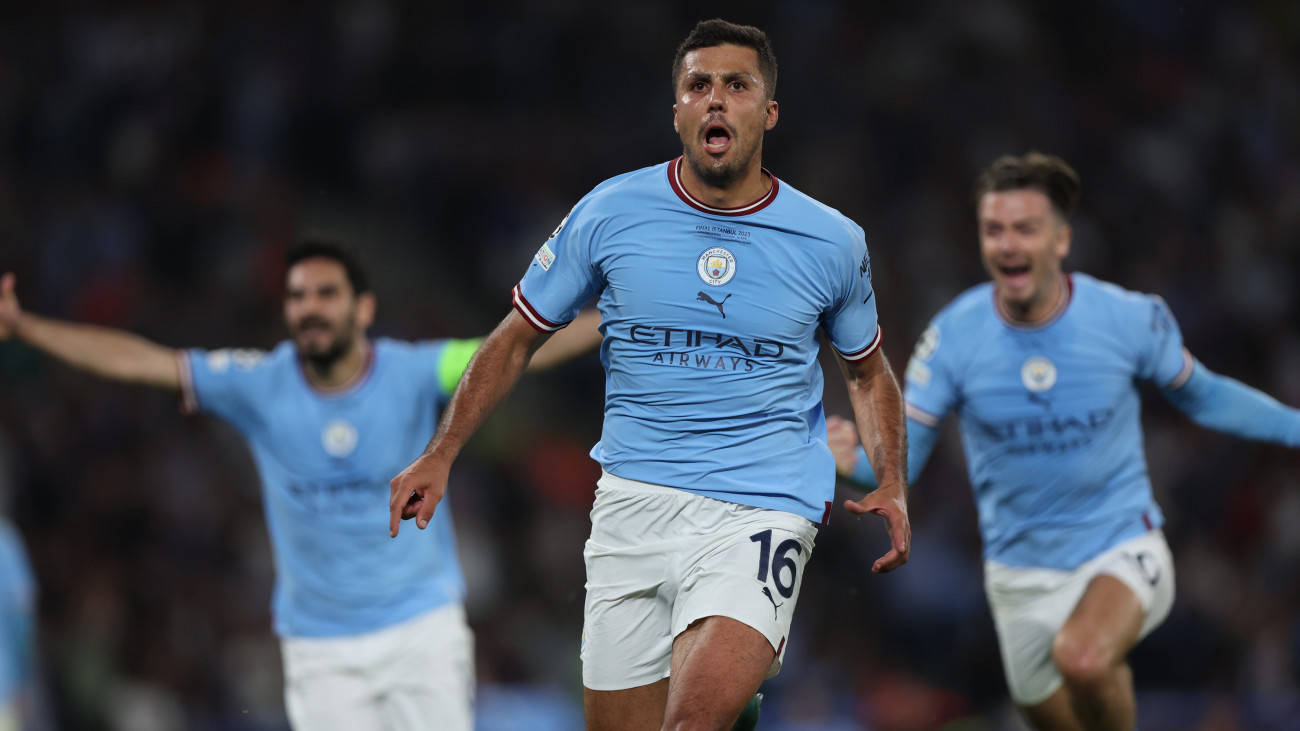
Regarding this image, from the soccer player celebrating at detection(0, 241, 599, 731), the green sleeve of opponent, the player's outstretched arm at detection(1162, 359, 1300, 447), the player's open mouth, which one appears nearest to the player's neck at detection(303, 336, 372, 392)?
the soccer player celebrating at detection(0, 241, 599, 731)

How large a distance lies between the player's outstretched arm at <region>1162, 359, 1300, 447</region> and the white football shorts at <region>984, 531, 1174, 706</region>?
623 mm

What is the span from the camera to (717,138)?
453cm

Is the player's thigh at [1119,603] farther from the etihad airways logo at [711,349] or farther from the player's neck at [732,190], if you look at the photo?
the player's neck at [732,190]

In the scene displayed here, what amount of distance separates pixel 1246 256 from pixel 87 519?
10.1m

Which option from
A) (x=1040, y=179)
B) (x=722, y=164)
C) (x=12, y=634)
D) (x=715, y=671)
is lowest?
(x=12, y=634)

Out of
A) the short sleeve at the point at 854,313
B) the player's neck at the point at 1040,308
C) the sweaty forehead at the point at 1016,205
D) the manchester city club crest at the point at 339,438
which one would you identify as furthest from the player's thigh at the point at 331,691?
the sweaty forehead at the point at 1016,205

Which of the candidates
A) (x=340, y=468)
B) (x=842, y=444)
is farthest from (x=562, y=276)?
(x=340, y=468)

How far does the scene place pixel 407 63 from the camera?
13.9m

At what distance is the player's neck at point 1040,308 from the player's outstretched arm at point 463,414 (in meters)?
2.81

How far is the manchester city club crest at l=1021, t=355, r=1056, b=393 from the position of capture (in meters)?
6.41

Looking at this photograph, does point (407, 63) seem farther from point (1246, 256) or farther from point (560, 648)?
point (1246, 256)

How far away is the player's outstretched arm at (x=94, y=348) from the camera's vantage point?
6426 mm

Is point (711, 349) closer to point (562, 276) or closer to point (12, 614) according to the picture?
point (562, 276)

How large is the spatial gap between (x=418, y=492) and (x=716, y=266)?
118 cm
